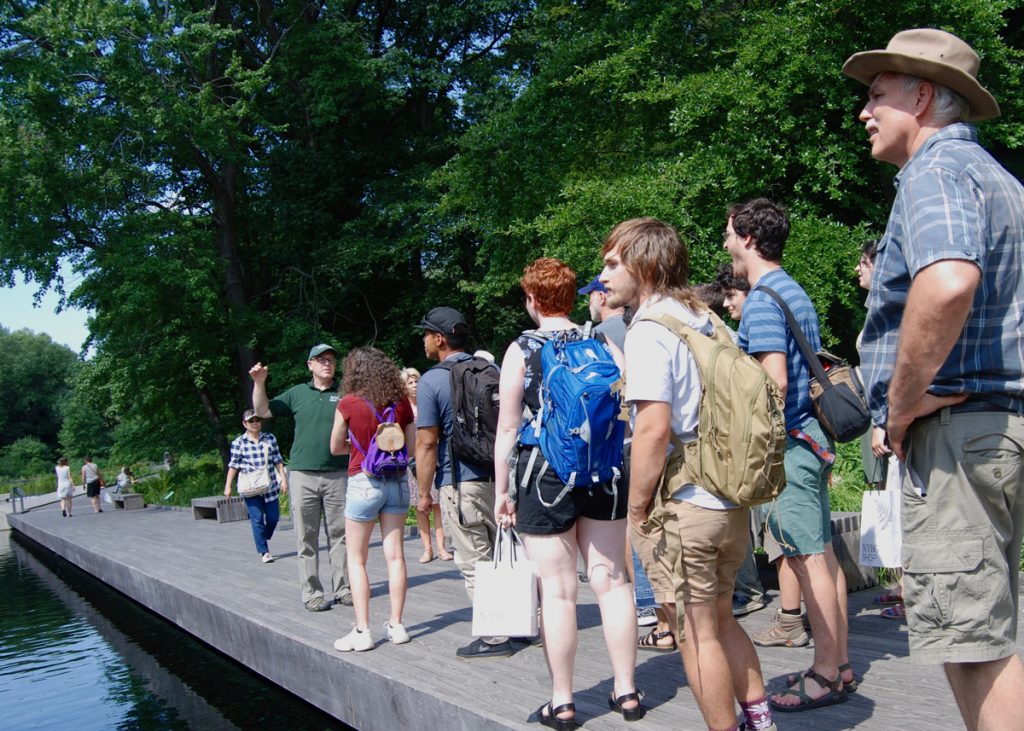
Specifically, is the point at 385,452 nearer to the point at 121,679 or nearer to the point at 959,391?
the point at 959,391

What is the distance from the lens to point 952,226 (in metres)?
2.09

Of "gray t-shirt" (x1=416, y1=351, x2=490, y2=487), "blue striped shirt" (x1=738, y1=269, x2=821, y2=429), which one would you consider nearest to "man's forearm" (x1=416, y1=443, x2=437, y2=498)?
"gray t-shirt" (x1=416, y1=351, x2=490, y2=487)

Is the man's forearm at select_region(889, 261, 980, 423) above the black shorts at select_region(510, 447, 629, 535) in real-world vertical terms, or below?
above

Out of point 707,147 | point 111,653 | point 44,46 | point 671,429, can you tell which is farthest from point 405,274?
point 671,429

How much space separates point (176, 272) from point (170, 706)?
14363 mm

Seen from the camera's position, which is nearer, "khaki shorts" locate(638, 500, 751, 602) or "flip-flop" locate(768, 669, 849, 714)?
"khaki shorts" locate(638, 500, 751, 602)

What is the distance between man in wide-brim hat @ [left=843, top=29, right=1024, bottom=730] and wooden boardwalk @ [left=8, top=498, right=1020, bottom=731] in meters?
1.52

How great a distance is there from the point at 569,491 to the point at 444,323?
214cm

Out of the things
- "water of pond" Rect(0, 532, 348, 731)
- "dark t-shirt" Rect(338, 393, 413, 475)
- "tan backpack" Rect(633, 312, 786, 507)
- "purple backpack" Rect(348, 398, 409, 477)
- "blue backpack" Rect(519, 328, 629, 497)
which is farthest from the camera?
"water of pond" Rect(0, 532, 348, 731)

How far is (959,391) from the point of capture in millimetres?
2166

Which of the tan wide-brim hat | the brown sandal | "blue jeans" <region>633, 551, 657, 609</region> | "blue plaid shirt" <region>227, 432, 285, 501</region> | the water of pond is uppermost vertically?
the tan wide-brim hat

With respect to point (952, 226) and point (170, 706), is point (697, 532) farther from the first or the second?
point (170, 706)

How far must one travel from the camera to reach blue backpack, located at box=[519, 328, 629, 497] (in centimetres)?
352

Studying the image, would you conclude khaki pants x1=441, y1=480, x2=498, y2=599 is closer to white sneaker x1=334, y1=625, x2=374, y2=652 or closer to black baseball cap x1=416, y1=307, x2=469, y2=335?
white sneaker x1=334, y1=625, x2=374, y2=652
